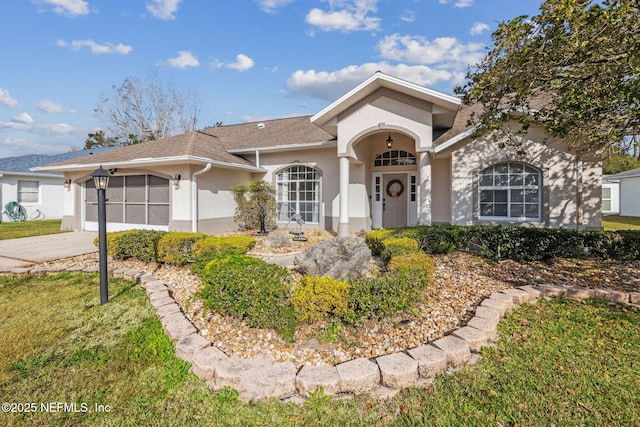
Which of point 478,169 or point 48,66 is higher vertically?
point 48,66

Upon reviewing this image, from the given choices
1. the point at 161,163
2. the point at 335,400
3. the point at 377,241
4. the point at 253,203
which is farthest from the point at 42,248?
the point at 335,400

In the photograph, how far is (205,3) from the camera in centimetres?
952

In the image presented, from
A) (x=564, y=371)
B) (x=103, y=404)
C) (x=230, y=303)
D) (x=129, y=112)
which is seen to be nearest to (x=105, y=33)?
(x=230, y=303)

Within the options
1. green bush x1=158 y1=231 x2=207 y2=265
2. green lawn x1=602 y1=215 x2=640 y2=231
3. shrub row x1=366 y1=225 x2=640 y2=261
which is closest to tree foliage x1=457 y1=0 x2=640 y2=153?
shrub row x1=366 y1=225 x2=640 y2=261

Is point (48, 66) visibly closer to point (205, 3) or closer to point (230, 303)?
point (205, 3)

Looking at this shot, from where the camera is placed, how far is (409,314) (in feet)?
12.6

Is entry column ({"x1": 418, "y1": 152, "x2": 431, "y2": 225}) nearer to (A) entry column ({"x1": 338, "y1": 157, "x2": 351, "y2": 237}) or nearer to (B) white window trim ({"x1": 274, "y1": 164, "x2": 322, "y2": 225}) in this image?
(A) entry column ({"x1": 338, "y1": 157, "x2": 351, "y2": 237})

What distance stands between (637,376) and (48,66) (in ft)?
63.8

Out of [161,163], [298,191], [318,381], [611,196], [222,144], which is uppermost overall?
[222,144]

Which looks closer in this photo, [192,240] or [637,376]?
[637,376]

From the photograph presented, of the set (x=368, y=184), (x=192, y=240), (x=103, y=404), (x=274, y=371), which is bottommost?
(x=103, y=404)

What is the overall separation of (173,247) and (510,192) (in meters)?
10.1

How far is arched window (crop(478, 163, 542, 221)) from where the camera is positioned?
909cm

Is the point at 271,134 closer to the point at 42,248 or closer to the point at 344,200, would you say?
the point at 344,200
